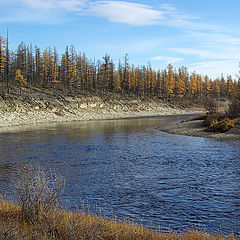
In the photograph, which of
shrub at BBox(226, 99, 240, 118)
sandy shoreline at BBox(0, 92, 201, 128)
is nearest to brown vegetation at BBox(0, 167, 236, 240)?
shrub at BBox(226, 99, 240, 118)

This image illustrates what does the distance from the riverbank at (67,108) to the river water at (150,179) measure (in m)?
30.1

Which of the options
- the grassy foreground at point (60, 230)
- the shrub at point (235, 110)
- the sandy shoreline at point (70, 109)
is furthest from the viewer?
the sandy shoreline at point (70, 109)

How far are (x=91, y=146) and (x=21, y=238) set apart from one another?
19561 millimetres

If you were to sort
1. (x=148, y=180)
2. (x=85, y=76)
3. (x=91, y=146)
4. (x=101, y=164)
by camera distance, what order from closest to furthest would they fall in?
(x=148, y=180), (x=101, y=164), (x=91, y=146), (x=85, y=76)

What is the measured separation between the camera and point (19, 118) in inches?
2041

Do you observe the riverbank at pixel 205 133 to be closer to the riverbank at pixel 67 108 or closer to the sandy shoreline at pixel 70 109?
the sandy shoreline at pixel 70 109

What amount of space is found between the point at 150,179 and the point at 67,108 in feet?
184

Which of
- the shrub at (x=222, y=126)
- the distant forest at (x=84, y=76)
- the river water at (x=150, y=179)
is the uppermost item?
the distant forest at (x=84, y=76)

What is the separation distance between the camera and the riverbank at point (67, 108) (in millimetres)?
53250

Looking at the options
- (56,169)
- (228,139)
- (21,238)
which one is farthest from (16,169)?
(228,139)

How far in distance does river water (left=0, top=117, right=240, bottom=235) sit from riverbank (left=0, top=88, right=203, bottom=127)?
3008 cm

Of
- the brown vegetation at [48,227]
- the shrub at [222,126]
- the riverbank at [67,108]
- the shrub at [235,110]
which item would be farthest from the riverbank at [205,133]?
the riverbank at [67,108]

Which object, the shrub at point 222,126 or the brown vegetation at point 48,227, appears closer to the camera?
the brown vegetation at point 48,227

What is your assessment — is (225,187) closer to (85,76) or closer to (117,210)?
(117,210)
